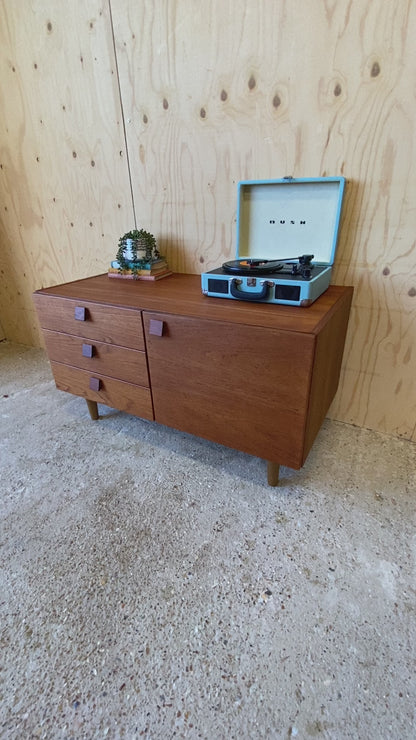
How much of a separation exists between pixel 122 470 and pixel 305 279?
92cm

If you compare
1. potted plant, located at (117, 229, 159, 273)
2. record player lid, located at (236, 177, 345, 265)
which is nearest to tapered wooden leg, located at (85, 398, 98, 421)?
potted plant, located at (117, 229, 159, 273)

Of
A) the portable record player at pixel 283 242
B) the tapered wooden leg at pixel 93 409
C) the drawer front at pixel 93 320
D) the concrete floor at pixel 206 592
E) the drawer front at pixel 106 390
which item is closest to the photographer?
the concrete floor at pixel 206 592

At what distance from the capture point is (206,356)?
3.30 ft

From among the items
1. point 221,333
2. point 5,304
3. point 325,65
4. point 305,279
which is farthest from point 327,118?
point 5,304

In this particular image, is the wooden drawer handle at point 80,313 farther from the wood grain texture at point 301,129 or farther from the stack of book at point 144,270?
the wood grain texture at point 301,129

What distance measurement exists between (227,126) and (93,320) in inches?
33.2

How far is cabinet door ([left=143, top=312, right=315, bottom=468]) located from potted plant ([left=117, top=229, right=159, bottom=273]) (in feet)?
1.54

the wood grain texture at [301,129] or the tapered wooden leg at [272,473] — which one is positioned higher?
the wood grain texture at [301,129]

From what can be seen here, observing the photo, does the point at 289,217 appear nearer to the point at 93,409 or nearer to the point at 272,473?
the point at 272,473

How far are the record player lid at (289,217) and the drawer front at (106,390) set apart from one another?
66 cm

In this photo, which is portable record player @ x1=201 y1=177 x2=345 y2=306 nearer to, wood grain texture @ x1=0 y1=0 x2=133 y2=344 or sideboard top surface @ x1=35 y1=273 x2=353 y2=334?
sideboard top surface @ x1=35 y1=273 x2=353 y2=334

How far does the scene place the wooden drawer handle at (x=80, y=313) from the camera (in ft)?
3.91

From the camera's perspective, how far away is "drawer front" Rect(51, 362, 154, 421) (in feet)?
4.09

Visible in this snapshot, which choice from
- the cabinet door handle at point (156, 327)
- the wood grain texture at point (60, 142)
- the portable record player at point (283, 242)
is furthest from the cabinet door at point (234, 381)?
the wood grain texture at point (60, 142)
